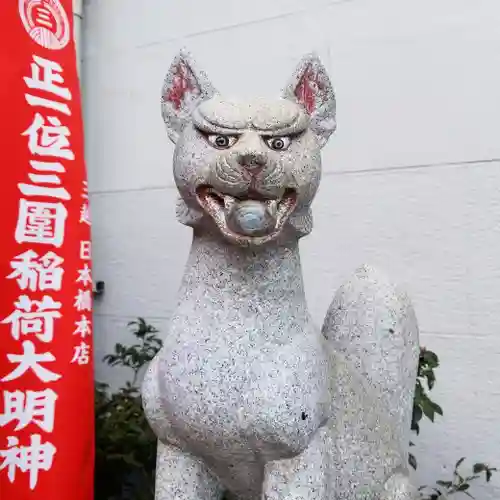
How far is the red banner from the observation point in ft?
4.90

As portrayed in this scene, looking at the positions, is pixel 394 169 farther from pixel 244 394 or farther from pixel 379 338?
pixel 244 394

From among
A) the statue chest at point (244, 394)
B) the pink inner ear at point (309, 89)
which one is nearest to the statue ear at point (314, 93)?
the pink inner ear at point (309, 89)

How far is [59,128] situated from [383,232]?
110 centimetres

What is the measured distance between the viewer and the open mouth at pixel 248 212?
3.18 feet

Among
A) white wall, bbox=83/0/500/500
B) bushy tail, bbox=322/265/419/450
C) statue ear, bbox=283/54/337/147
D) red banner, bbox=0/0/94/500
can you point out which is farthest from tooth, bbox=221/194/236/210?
white wall, bbox=83/0/500/500

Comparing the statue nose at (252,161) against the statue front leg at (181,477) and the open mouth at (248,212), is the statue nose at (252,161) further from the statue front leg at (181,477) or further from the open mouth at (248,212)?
the statue front leg at (181,477)

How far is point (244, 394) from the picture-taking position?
0.99 m

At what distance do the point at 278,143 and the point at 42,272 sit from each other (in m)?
0.78

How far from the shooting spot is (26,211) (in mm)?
1524

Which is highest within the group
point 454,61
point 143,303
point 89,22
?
point 89,22

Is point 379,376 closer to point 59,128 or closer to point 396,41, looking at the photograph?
point 59,128

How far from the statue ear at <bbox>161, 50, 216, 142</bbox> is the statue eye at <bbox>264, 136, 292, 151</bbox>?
163 millimetres

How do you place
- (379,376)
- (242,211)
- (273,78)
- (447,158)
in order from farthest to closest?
(273,78) → (447,158) → (379,376) → (242,211)

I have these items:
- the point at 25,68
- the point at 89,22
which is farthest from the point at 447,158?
the point at 89,22
